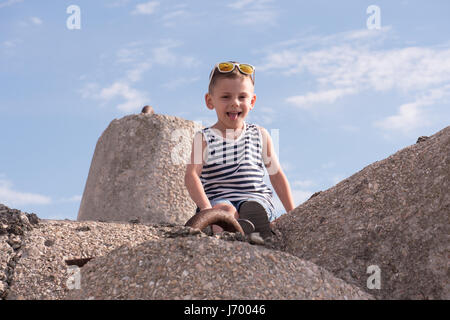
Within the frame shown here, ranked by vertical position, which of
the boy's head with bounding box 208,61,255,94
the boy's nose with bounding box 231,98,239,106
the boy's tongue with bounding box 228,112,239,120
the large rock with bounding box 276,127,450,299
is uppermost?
the boy's head with bounding box 208,61,255,94

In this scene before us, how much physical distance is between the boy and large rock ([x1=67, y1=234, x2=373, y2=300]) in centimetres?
90

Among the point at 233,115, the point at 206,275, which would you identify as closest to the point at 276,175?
the point at 233,115

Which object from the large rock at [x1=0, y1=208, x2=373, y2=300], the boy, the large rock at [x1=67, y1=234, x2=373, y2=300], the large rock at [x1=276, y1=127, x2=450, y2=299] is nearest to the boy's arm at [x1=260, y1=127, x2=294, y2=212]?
the boy

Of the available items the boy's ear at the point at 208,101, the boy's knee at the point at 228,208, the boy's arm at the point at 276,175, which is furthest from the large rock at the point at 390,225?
the boy's ear at the point at 208,101

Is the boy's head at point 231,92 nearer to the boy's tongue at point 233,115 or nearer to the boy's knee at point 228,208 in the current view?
the boy's tongue at point 233,115

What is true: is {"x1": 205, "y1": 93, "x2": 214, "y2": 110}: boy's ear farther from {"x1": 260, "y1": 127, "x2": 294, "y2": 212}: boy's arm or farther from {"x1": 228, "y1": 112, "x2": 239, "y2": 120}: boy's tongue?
{"x1": 260, "y1": 127, "x2": 294, "y2": 212}: boy's arm

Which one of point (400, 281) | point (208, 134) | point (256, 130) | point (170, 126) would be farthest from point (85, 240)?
point (170, 126)

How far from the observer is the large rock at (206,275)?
2.14 m

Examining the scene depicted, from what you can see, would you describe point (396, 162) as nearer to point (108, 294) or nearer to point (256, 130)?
point (256, 130)

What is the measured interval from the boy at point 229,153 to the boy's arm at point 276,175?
3.2 inches

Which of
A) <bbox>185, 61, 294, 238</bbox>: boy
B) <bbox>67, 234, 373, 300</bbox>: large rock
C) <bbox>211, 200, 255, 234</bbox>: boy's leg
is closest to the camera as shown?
<bbox>67, 234, 373, 300</bbox>: large rock

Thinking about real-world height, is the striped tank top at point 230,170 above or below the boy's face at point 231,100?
below

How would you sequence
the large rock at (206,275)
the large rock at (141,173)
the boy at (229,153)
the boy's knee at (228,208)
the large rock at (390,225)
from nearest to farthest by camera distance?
1. the large rock at (206,275)
2. the large rock at (390,225)
3. the boy's knee at (228,208)
4. the boy at (229,153)
5. the large rock at (141,173)

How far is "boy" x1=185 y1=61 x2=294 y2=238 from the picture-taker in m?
3.38
